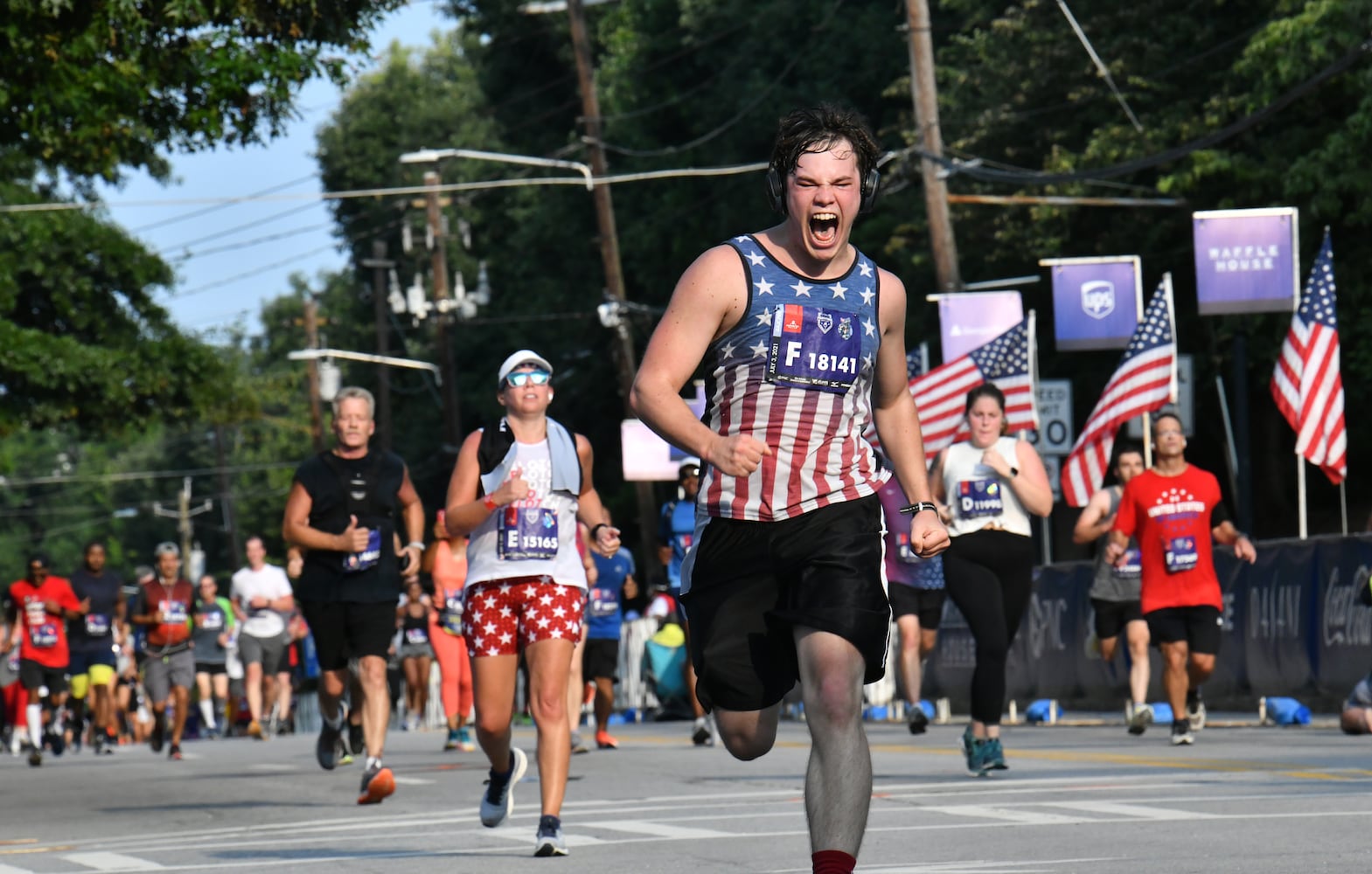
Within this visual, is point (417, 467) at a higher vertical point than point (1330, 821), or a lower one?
higher

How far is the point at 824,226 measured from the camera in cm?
623

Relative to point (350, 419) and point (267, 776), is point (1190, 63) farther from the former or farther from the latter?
point (350, 419)

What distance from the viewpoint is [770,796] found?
11484 mm

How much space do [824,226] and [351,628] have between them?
640 cm

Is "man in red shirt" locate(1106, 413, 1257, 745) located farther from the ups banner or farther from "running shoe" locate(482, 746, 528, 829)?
"running shoe" locate(482, 746, 528, 829)

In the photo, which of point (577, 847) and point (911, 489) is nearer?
point (911, 489)

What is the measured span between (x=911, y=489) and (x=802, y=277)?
66 centimetres

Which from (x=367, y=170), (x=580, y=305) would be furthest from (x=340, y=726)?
(x=367, y=170)

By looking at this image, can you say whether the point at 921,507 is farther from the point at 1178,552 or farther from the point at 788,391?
the point at 1178,552

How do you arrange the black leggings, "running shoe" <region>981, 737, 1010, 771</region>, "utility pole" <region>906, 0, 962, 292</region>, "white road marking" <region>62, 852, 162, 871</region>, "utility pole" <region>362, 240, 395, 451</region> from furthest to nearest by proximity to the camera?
"utility pole" <region>362, 240, 395, 451</region> → "utility pole" <region>906, 0, 962, 292</region> → "running shoe" <region>981, 737, 1010, 771</region> → the black leggings → "white road marking" <region>62, 852, 162, 871</region>

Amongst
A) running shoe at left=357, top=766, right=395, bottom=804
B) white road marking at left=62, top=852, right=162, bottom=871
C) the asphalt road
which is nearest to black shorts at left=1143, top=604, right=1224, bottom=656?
the asphalt road

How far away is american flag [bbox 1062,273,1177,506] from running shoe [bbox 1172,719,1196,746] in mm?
7239

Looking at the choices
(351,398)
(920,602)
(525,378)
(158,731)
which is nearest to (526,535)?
(525,378)

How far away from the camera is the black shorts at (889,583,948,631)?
695 inches
